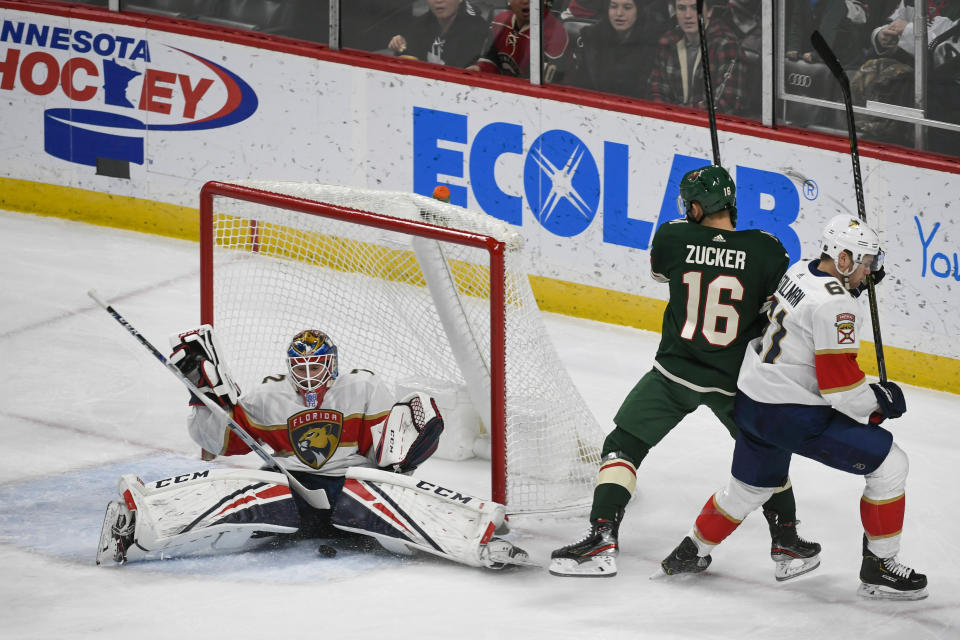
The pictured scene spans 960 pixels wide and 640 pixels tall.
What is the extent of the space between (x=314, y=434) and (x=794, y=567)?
1.47 metres

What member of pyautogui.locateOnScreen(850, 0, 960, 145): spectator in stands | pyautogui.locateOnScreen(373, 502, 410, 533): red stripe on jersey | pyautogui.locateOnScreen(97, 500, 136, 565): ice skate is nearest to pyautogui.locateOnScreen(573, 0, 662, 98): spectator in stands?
pyautogui.locateOnScreen(850, 0, 960, 145): spectator in stands

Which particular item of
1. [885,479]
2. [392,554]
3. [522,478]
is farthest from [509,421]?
[885,479]

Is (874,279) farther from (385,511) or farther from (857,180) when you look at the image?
(385,511)

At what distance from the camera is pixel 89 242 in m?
7.68

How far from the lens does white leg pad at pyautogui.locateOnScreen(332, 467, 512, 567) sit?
4562mm

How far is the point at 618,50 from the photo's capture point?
6668mm

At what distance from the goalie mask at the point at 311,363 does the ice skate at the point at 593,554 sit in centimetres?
87

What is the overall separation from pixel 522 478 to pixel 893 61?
2340 millimetres

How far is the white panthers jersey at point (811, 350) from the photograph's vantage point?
161 inches

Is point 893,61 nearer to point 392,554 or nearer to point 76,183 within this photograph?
point 392,554

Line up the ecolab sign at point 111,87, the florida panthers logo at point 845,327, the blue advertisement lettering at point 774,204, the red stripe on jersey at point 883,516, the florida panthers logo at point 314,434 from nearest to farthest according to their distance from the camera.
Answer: the florida panthers logo at point 845,327 < the red stripe on jersey at point 883,516 < the florida panthers logo at point 314,434 < the blue advertisement lettering at point 774,204 < the ecolab sign at point 111,87

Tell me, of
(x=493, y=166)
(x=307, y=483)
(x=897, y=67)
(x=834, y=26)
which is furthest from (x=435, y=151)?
(x=307, y=483)

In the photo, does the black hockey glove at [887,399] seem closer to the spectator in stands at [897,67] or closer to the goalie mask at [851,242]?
the goalie mask at [851,242]

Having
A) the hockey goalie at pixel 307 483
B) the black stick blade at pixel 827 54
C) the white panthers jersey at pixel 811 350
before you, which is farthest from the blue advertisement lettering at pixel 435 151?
the white panthers jersey at pixel 811 350
